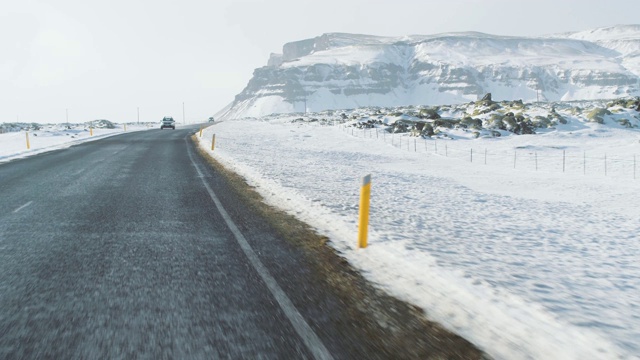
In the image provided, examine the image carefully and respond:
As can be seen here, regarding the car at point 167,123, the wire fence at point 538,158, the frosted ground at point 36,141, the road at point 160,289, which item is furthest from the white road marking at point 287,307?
the car at point 167,123

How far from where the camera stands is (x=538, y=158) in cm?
3275

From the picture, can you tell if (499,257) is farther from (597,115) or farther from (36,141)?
(597,115)

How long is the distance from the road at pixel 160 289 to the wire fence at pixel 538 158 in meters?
22.1

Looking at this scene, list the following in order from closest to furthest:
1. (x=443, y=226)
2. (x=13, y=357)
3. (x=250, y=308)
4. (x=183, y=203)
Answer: (x=13, y=357) < (x=250, y=308) < (x=443, y=226) < (x=183, y=203)

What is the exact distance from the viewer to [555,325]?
3443 millimetres

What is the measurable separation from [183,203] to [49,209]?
234 cm

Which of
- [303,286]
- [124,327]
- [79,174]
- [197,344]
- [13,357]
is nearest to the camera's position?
[13,357]

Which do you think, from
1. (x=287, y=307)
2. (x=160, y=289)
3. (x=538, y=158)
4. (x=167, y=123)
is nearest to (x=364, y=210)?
(x=287, y=307)

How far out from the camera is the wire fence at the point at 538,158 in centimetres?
2638

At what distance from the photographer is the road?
314 centimetres

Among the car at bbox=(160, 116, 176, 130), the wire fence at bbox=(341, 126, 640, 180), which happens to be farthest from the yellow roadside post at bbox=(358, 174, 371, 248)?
the car at bbox=(160, 116, 176, 130)

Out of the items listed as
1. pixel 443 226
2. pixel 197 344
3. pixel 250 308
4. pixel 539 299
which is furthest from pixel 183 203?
pixel 539 299

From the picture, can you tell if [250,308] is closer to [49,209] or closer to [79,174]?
[49,209]

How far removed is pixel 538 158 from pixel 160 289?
33565mm
